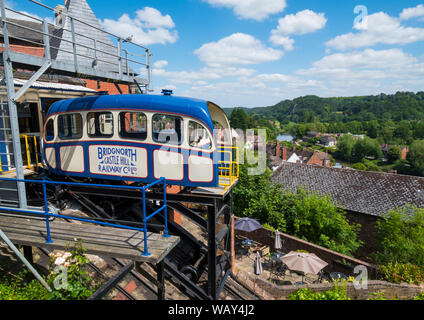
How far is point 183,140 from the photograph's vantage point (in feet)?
22.9

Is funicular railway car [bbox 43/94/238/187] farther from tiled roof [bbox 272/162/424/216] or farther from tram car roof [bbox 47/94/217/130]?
tiled roof [bbox 272/162/424/216]

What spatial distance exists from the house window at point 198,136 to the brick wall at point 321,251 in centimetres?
1180

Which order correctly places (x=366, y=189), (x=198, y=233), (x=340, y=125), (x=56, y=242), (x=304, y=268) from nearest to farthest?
1. (x=56, y=242)
2. (x=304, y=268)
3. (x=198, y=233)
4. (x=366, y=189)
5. (x=340, y=125)

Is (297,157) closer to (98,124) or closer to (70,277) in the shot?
(98,124)

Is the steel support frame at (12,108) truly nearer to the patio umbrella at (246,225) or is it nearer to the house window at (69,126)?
the house window at (69,126)

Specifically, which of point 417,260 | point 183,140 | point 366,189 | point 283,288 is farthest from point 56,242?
point 366,189

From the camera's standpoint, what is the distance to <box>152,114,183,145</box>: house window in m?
7.18

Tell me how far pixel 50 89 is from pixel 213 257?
807 centimetres

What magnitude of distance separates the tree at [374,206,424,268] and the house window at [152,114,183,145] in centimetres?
1414

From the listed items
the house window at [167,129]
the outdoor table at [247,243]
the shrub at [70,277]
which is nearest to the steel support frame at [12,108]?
the shrub at [70,277]

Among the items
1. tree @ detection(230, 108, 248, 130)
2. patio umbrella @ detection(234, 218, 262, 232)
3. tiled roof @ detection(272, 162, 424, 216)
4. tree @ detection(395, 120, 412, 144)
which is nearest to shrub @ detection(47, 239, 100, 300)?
patio umbrella @ detection(234, 218, 262, 232)

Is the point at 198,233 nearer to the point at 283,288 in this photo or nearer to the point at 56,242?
the point at 283,288

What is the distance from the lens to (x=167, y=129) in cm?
745

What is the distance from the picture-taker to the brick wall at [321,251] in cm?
1437
